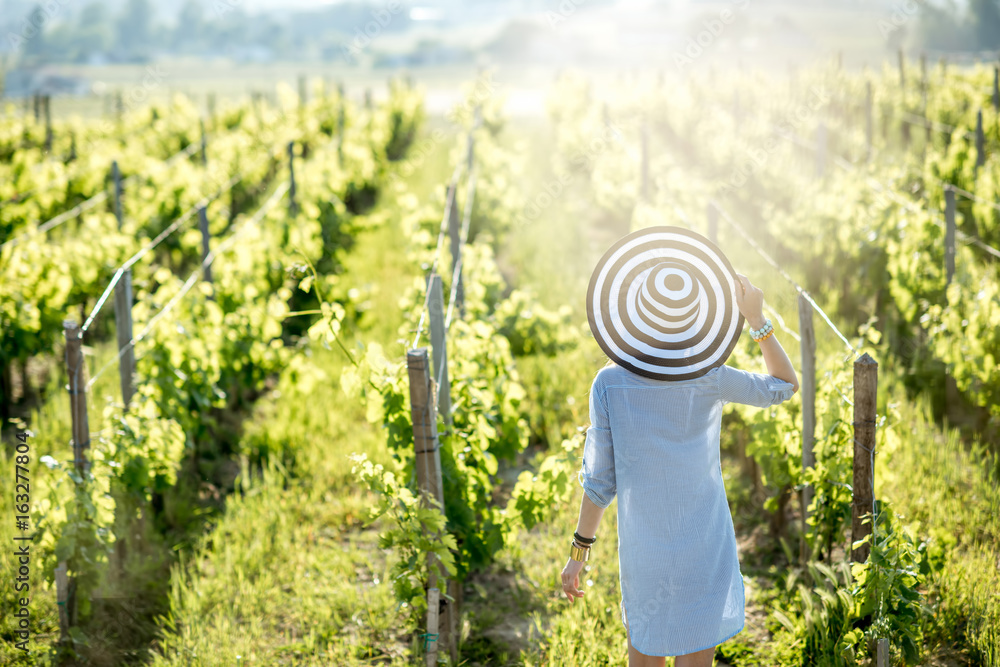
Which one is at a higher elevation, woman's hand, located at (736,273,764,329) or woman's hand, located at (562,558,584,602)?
woman's hand, located at (736,273,764,329)

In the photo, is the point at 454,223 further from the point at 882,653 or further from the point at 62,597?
the point at 882,653

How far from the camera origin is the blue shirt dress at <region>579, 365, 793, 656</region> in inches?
80.0

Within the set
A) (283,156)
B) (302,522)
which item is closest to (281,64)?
(283,156)

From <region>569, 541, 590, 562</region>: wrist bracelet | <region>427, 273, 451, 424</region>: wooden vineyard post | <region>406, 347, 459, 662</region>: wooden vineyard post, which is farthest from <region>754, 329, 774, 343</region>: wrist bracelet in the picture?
<region>427, 273, 451, 424</region>: wooden vineyard post

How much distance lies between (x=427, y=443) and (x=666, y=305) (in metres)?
1.19

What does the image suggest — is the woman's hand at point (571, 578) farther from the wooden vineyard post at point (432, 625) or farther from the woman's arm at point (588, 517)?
the wooden vineyard post at point (432, 625)

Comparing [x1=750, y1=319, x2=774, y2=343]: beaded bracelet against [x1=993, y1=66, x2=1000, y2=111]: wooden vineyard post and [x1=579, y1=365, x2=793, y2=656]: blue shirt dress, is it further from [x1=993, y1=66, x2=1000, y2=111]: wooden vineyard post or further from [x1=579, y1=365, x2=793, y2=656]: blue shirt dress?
[x1=993, y1=66, x2=1000, y2=111]: wooden vineyard post

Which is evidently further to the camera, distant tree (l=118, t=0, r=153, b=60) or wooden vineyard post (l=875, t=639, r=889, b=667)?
distant tree (l=118, t=0, r=153, b=60)

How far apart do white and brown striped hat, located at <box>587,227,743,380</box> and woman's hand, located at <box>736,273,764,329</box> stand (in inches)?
0.7

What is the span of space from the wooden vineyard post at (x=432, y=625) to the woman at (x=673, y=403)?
3.24 ft

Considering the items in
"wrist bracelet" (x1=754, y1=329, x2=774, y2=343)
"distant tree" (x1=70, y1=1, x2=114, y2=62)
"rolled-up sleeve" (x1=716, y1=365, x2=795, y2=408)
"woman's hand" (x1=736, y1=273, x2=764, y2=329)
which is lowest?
"rolled-up sleeve" (x1=716, y1=365, x2=795, y2=408)

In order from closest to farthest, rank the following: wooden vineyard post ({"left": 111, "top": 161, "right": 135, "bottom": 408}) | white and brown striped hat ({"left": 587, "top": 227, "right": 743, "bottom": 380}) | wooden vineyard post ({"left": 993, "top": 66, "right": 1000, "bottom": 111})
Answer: white and brown striped hat ({"left": 587, "top": 227, "right": 743, "bottom": 380}), wooden vineyard post ({"left": 111, "top": 161, "right": 135, "bottom": 408}), wooden vineyard post ({"left": 993, "top": 66, "right": 1000, "bottom": 111})

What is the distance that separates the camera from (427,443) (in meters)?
2.87

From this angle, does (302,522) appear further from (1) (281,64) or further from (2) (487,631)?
(1) (281,64)
